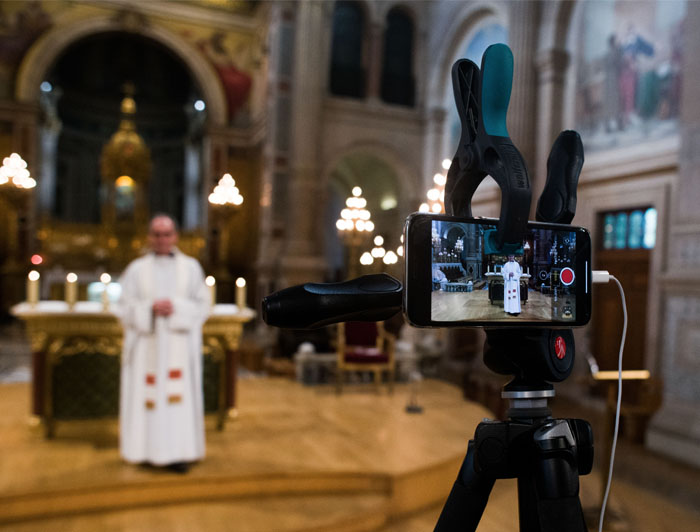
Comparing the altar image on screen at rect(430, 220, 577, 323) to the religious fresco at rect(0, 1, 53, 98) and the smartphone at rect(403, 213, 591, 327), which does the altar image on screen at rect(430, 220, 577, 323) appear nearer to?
the smartphone at rect(403, 213, 591, 327)

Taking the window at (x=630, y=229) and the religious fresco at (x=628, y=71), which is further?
the window at (x=630, y=229)

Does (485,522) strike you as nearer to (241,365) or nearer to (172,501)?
(172,501)

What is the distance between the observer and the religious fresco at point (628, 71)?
694 centimetres

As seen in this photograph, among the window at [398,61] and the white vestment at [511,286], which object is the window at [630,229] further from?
the white vestment at [511,286]

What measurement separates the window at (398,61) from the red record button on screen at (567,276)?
496 inches

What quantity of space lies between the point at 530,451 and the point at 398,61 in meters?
13.2

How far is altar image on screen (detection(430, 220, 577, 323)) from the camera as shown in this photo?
38.2 inches

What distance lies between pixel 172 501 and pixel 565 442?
3.58 m

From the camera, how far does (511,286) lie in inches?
39.6

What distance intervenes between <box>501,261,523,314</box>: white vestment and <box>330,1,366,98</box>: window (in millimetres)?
12264

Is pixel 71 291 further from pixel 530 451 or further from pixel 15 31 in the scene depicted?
pixel 15 31

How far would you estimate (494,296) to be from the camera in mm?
1002

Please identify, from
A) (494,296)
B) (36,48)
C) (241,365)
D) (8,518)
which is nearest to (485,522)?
(494,296)

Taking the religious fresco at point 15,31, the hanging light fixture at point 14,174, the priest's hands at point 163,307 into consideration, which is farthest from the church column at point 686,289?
the religious fresco at point 15,31
